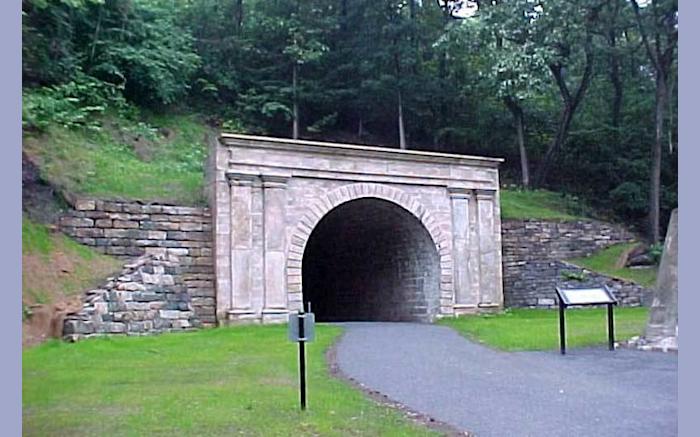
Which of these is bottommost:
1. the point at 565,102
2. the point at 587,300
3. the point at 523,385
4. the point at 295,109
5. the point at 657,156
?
the point at 523,385

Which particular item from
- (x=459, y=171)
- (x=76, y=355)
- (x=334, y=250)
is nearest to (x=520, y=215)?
(x=459, y=171)

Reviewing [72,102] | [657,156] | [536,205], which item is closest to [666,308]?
[536,205]

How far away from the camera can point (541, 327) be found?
18.0m

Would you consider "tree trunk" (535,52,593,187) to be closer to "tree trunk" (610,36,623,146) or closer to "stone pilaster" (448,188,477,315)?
"tree trunk" (610,36,623,146)

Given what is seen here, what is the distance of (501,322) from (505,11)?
1342 centimetres

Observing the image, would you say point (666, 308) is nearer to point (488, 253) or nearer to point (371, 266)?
point (488, 253)

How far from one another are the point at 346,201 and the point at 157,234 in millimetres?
4826

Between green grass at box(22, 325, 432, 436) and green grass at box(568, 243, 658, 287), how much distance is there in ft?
42.1

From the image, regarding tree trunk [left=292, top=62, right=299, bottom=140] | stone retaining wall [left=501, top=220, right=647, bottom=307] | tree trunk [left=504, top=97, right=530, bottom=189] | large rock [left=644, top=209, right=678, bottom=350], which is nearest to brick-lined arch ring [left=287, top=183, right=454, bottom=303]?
stone retaining wall [left=501, top=220, right=647, bottom=307]

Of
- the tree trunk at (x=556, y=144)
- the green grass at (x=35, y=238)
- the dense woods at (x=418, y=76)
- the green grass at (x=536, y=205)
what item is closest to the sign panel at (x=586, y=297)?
the green grass at (x=35, y=238)

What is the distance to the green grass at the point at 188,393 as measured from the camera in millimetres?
7602

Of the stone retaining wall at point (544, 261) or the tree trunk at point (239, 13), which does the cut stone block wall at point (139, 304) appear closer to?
the stone retaining wall at point (544, 261)

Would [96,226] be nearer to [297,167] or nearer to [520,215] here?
[297,167]

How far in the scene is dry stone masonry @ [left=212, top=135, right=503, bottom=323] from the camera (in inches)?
776
